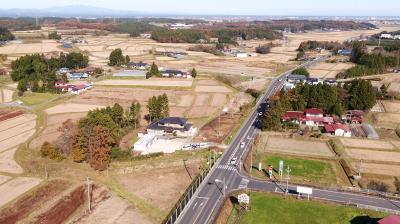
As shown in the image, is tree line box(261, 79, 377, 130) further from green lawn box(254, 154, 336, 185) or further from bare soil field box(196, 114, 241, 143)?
green lawn box(254, 154, 336, 185)

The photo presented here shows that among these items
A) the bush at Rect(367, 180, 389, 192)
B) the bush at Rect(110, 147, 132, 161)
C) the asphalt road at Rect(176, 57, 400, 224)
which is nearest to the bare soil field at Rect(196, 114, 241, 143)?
the asphalt road at Rect(176, 57, 400, 224)

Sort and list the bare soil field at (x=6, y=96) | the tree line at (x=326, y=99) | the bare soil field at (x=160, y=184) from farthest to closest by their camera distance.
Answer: the bare soil field at (x=6, y=96)
the tree line at (x=326, y=99)
the bare soil field at (x=160, y=184)

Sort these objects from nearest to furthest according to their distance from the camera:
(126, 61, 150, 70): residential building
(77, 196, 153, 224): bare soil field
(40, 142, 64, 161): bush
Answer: (77, 196, 153, 224): bare soil field
(40, 142, 64, 161): bush
(126, 61, 150, 70): residential building

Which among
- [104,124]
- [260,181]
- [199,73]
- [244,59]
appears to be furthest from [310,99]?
[244,59]

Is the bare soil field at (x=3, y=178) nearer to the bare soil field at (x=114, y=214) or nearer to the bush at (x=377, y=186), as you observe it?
the bare soil field at (x=114, y=214)

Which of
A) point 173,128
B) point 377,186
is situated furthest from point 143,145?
point 377,186

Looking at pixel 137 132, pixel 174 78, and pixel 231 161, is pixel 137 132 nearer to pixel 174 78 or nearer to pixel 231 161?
pixel 231 161

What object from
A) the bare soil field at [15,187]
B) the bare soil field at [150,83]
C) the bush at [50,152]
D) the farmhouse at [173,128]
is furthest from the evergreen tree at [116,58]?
the bare soil field at [15,187]
